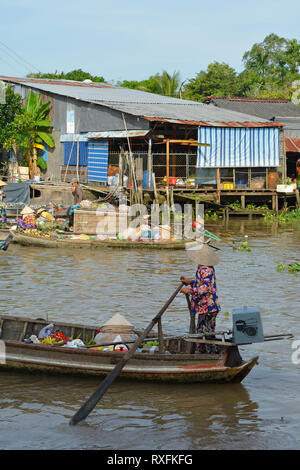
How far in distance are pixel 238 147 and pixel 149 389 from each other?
63.8ft

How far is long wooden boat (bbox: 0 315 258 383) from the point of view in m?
7.25

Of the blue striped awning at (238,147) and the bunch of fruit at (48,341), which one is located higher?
the blue striped awning at (238,147)

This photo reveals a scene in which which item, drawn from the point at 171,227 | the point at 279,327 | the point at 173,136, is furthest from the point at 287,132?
the point at 279,327

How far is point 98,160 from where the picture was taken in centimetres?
2608

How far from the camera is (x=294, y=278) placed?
14.0 metres

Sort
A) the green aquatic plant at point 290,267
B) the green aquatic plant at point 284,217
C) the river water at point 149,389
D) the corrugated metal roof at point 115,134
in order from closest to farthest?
the river water at point 149,389 → the green aquatic plant at point 290,267 → the corrugated metal roof at point 115,134 → the green aquatic plant at point 284,217

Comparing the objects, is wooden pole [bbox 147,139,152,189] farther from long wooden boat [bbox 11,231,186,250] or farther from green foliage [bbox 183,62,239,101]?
green foliage [bbox 183,62,239,101]

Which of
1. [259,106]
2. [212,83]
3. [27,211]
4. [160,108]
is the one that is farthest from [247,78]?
[27,211]

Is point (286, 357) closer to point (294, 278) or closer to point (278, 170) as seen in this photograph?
point (294, 278)

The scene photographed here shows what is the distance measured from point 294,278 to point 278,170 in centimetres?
1440

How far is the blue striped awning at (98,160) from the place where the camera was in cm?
2564

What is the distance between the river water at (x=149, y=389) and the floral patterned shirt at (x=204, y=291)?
3.01 feet

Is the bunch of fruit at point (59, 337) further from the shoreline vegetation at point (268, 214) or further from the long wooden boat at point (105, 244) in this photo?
the shoreline vegetation at point (268, 214)

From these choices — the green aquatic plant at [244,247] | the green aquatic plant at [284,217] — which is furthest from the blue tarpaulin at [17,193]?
the green aquatic plant at [284,217]
